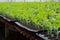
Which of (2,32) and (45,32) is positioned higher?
(45,32)

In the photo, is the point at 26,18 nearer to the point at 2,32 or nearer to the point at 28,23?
the point at 28,23

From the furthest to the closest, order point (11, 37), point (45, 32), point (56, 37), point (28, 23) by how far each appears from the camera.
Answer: point (11, 37) → point (28, 23) → point (45, 32) → point (56, 37)

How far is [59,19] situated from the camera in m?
2.13

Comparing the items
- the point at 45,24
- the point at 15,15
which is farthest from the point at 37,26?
the point at 15,15

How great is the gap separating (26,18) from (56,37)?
2.29ft

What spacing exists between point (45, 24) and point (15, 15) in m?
0.75

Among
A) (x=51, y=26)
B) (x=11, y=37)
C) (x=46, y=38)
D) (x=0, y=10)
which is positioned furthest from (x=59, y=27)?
(x=0, y=10)

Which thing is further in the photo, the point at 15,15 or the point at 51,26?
the point at 15,15

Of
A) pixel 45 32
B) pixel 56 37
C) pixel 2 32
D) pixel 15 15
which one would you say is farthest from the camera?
pixel 2 32

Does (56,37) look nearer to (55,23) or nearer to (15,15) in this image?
(55,23)

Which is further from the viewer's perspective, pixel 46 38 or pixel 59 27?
pixel 59 27

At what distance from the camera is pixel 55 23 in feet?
6.31

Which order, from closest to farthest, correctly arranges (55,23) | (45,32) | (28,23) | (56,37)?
(56,37) < (45,32) < (55,23) < (28,23)

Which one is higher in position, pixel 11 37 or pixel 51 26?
pixel 51 26
